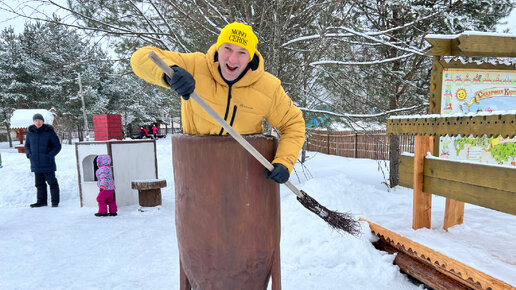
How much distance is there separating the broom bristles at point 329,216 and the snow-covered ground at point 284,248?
0.70m

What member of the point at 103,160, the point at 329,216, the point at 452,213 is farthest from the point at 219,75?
the point at 103,160

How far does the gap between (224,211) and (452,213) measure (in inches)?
111

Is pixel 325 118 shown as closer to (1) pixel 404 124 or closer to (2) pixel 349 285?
(1) pixel 404 124

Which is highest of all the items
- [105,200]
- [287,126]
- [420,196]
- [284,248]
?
[287,126]

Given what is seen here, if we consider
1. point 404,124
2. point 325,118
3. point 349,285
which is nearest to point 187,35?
point 325,118

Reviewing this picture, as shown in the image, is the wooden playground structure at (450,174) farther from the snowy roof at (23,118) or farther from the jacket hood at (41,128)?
the snowy roof at (23,118)

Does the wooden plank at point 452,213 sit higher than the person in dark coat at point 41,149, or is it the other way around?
the person in dark coat at point 41,149

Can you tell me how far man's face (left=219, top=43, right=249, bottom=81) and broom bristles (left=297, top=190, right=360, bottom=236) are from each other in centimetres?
108

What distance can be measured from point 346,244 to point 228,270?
1.97 meters

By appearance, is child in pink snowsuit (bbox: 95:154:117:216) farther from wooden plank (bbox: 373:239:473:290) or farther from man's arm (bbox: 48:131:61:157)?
wooden plank (bbox: 373:239:473:290)

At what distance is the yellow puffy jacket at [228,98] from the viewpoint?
1509 mm

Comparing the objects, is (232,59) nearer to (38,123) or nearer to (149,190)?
(149,190)

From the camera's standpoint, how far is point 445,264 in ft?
7.71

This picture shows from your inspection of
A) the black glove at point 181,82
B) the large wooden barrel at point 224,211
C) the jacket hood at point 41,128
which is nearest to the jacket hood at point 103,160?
the jacket hood at point 41,128
